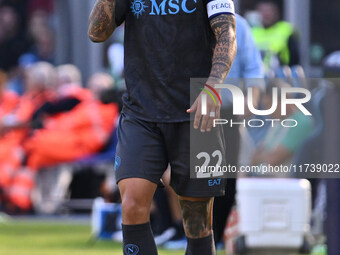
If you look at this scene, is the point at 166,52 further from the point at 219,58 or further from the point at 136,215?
the point at 136,215

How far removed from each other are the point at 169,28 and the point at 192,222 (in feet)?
3.32

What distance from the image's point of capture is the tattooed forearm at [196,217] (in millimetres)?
5117

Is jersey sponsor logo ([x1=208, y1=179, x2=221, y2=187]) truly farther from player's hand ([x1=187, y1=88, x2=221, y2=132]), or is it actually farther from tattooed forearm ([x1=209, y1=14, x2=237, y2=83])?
tattooed forearm ([x1=209, y1=14, x2=237, y2=83])

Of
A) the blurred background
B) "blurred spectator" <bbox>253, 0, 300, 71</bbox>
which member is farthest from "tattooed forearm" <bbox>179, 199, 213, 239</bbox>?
"blurred spectator" <bbox>253, 0, 300, 71</bbox>

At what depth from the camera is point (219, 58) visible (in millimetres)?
4875

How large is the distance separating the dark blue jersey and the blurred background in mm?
1197

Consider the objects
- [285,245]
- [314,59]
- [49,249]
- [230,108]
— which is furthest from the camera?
[314,59]

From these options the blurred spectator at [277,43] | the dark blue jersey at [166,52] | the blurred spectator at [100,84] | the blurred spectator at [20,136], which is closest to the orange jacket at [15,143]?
the blurred spectator at [20,136]

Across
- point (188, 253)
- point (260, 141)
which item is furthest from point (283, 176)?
point (188, 253)

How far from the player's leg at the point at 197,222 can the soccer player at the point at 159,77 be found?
7cm

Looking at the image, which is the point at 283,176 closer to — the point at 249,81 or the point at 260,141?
the point at 260,141

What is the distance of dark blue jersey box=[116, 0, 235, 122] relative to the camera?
196 inches

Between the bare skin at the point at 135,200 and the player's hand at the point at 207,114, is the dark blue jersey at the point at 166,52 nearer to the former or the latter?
the player's hand at the point at 207,114

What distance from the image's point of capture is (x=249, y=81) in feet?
21.7
